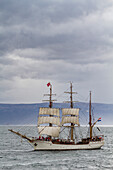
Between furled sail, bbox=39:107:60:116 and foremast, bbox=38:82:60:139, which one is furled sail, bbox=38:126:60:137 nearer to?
foremast, bbox=38:82:60:139


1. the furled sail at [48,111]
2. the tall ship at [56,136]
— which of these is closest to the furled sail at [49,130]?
the tall ship at [56,136]

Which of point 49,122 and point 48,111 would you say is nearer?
point 49,122

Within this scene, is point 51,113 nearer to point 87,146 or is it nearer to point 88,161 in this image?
→ point 87,146

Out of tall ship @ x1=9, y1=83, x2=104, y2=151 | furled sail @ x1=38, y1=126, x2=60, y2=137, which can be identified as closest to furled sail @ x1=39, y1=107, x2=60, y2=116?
tall ship @ x1=9, y1=83, x2=104, y2=151

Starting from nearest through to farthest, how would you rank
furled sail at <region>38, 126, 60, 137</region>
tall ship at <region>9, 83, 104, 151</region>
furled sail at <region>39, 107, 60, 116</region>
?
1. tall ship at <region>9, 83, 104, 151</region>
2. furled sail at <region>38, 126, 60, 137</region>
3. furled sail at <region>39, 107, 60, 116</region>

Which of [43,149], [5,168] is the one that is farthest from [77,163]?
[43,149]

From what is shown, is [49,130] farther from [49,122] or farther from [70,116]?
[70,116]

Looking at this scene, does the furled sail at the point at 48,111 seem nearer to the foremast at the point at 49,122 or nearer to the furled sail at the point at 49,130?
the foremast at the point at 49,122

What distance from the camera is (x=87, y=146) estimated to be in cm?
8025

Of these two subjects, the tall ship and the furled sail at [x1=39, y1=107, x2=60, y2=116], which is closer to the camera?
the tall ship

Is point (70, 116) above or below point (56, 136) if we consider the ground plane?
above

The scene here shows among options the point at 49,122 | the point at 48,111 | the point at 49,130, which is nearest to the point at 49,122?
the point at 49,122

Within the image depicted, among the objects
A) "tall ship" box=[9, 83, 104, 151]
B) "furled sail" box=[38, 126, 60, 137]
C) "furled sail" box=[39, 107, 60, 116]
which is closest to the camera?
"tall ship" box=[9, 83, 104, 151]

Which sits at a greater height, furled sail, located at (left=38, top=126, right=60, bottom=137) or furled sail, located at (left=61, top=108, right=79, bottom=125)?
furled sail, located at (left=61, top=108, right=79, bottom=125)
